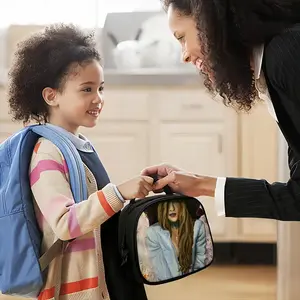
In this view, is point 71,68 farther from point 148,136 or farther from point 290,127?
point 148,136

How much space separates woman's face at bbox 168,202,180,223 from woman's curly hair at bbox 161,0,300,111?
0.95ft

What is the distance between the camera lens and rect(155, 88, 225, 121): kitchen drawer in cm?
313

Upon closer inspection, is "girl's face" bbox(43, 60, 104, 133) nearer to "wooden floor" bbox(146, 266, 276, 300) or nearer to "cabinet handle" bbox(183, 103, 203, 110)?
"wooden floor" bbox(146, 266, 276, 300)

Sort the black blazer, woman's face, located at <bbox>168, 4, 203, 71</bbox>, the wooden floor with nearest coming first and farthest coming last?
the black blazer
woman's face, located at <bbox>168, 4, 203, 71</bbox>
the wooden floor

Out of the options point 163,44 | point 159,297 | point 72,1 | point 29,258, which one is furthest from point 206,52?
point 72,1

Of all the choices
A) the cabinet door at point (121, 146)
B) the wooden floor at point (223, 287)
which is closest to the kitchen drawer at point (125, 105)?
the cabinet door at point (121, 146)

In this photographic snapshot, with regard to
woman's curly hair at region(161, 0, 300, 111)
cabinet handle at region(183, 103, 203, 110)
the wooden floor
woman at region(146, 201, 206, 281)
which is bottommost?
the wooden floor

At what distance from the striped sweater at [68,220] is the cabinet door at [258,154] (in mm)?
1664

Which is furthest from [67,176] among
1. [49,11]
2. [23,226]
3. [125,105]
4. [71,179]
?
[49,11]

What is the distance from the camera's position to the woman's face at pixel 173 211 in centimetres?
152

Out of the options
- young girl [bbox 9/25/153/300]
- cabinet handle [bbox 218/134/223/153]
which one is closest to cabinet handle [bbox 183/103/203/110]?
cabinet handle [bbox 218/134/223/153]

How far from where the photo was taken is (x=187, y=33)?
1448 millimetres

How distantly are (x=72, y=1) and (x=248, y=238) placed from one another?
1524 mm

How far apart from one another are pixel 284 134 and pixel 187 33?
11.6 inches
